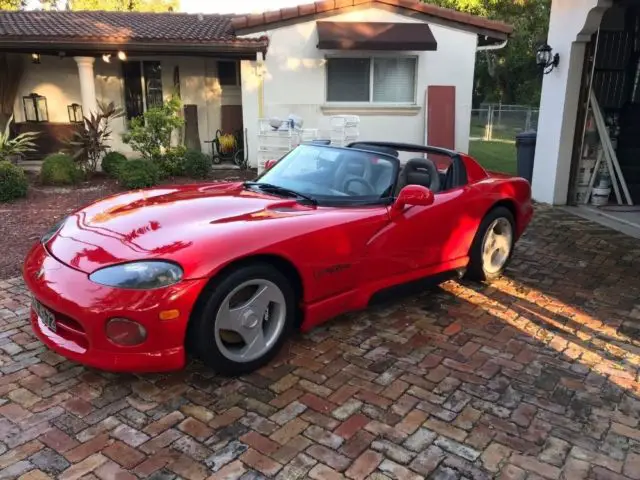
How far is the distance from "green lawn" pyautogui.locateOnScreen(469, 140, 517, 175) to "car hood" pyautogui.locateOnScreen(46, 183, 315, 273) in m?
9.61

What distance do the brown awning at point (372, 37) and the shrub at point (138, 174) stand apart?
4.64 meters

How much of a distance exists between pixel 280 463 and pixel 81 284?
1.38m

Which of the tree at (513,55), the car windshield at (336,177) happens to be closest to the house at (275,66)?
the car windshield at (336,177)

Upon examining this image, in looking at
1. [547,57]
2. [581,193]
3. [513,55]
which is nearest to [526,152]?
[581,193]

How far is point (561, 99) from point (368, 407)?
710 centimetres

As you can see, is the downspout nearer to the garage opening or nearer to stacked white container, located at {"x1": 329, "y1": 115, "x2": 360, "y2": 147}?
stacked white container, located at {"x1": 329, "y1": 115, "x2": 360, "y2": 147}

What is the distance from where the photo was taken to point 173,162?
10.4 m

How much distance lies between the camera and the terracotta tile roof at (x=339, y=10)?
1145 centimetres

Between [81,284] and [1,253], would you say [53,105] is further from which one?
[81,284]

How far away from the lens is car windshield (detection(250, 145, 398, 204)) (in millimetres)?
3871

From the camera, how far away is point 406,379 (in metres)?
3.20

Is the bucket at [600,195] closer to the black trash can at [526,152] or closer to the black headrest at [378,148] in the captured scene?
the black trash can at [526,152]

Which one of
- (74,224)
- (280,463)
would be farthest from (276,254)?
(74,224)

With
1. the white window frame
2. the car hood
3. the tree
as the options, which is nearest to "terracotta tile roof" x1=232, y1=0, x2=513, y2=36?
the white window frame
